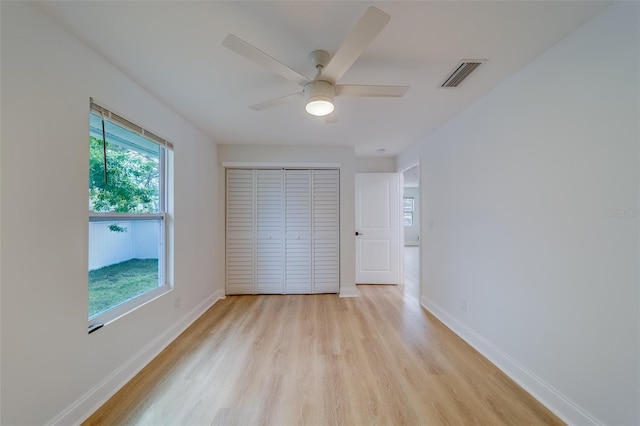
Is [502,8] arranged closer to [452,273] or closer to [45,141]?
[452,273]

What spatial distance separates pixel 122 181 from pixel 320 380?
7.20 ft

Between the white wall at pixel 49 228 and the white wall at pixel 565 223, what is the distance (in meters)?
2.96

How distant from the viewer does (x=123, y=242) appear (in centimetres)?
195

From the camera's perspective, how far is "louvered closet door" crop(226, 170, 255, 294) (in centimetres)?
380

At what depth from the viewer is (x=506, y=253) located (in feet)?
6.45

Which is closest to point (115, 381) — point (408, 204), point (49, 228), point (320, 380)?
point (49, 228)

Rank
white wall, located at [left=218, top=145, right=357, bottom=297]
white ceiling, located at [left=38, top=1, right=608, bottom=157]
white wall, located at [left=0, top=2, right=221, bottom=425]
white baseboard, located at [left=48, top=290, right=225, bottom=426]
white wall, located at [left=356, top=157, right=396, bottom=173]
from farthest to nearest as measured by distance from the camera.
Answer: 1. white wall, located at [left=356, top=157, right=396, bottom=173]
2. white wall, located at [left=218, top=145, right=357, bottom=297]
3. white baseboard, located at [left=48, top=290, right=225, bottom=426]
4. white ceiling, located at [left=38, top=1, right=608, bottom=157]
5. white wall, located at [left=0, top=2, right=221, bottom=425]

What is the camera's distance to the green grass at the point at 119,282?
1.68 metres

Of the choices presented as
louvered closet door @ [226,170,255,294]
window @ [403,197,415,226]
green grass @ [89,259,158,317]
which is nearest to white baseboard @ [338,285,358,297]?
louvered closet door @ [226,170,255,294]

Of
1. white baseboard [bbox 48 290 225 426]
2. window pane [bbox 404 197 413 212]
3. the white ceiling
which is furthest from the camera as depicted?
window pane [bbox 404 197 413 212]

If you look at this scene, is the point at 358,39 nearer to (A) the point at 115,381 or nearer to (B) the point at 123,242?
(B) the point at 123,242

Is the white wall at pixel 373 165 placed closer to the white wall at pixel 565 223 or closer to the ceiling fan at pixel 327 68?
the white wall at pixel 565 223

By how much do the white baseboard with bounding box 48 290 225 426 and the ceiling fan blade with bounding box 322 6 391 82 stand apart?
2.50m

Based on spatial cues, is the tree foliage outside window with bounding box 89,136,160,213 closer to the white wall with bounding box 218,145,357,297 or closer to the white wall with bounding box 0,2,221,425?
the white wall with bounding box 0,2,221,425
